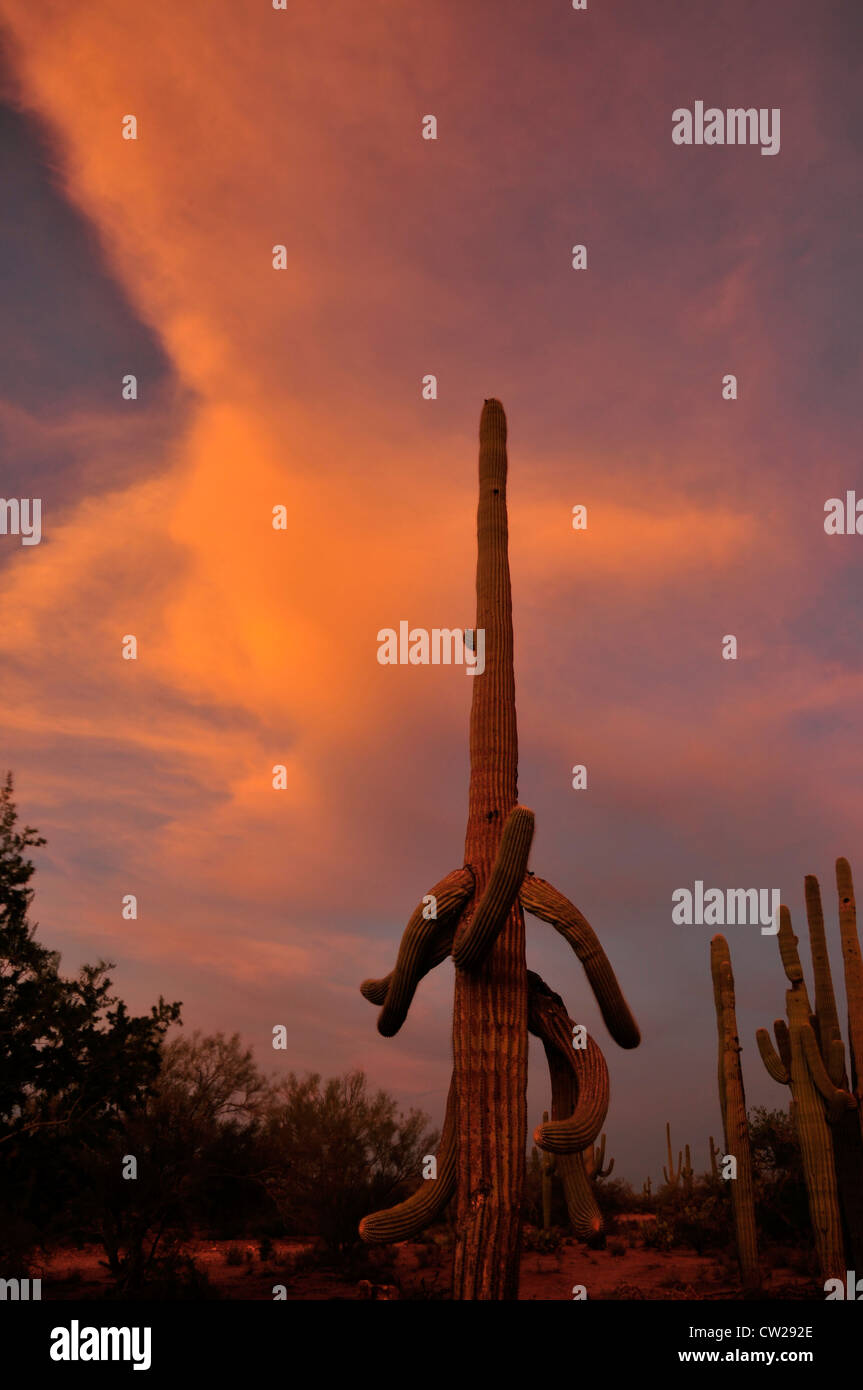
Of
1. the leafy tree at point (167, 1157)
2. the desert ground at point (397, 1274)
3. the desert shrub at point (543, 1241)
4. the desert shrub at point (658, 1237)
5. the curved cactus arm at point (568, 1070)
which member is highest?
the curved cactus arm at point (568, 1070)

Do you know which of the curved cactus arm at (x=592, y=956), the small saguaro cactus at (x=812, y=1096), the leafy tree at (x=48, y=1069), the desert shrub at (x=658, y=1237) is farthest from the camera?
the desert shrub at (x=658, y=1237)

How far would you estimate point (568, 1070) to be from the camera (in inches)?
305

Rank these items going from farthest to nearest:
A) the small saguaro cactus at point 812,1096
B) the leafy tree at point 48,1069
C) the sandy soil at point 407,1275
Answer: the sandy soil at point 407,1275 → the small saguaro cactus at point 812,1096 → the leafy tree at point 48,1069

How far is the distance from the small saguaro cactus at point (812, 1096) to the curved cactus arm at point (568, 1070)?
26.2ft

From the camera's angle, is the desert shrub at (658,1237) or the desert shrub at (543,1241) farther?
the desert shrub at (658,1237)

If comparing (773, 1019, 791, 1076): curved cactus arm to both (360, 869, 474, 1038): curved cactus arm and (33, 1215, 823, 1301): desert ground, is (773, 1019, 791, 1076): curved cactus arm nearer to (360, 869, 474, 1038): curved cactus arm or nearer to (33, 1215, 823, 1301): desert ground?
(33, 1215, 823, 1301): desert ground

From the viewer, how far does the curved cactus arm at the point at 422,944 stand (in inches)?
295

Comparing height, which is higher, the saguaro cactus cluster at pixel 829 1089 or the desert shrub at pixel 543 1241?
the saguaro cactus cluster at pixel 829 1089

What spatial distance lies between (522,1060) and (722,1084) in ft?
33.5

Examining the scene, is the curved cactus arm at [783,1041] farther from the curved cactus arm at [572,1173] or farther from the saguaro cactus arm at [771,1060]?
the curved cactus arm at [572,1173]

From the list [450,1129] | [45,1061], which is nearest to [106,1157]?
[45,1061]

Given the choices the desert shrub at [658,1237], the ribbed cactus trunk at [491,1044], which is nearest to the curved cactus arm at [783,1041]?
the desert shrub at [658,1237]

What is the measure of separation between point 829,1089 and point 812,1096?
32 centimetres
